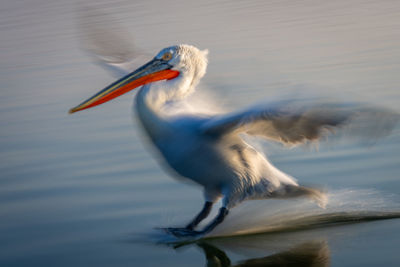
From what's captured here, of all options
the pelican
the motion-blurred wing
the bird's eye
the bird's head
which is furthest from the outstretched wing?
the motion-blurred wing

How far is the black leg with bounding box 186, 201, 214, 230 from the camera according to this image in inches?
170

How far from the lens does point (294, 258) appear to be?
12.2 ft

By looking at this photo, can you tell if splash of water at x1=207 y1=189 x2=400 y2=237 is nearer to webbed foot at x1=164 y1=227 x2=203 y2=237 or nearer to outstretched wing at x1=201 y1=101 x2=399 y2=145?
webbed foot at x1=164 y1=227 x2=203 y2=237

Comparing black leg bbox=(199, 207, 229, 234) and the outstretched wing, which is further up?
the outstretched wing

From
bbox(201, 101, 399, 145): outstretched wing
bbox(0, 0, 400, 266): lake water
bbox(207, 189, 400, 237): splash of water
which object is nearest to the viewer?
bbox(201, 101, 399, 145): outstretched wing

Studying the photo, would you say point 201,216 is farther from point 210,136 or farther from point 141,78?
point 141,78

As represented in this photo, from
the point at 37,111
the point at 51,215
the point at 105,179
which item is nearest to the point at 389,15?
the point at 37,111

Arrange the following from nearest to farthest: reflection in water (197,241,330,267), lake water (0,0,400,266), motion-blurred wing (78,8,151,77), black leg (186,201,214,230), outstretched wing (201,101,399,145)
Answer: outstretched wing (201,101,399,145), reflection in water (197,241,330,267), lake water (0,0,400,266), black leg (186,201,214,230), motion-blurred wing (78,8,151,77)

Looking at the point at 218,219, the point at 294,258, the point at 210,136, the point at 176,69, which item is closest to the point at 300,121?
the point at 210,136

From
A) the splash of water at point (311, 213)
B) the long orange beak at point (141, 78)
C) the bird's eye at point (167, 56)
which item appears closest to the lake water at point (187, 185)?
the splash of water at point (311, 213)

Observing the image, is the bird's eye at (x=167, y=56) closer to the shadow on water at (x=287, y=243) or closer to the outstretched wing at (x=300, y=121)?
the outstretched wing at (x=300, y=121)

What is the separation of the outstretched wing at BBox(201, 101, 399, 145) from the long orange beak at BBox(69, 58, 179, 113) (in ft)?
2.11

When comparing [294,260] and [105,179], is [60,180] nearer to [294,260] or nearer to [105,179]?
[105,179]

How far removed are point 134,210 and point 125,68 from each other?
1120 mm
